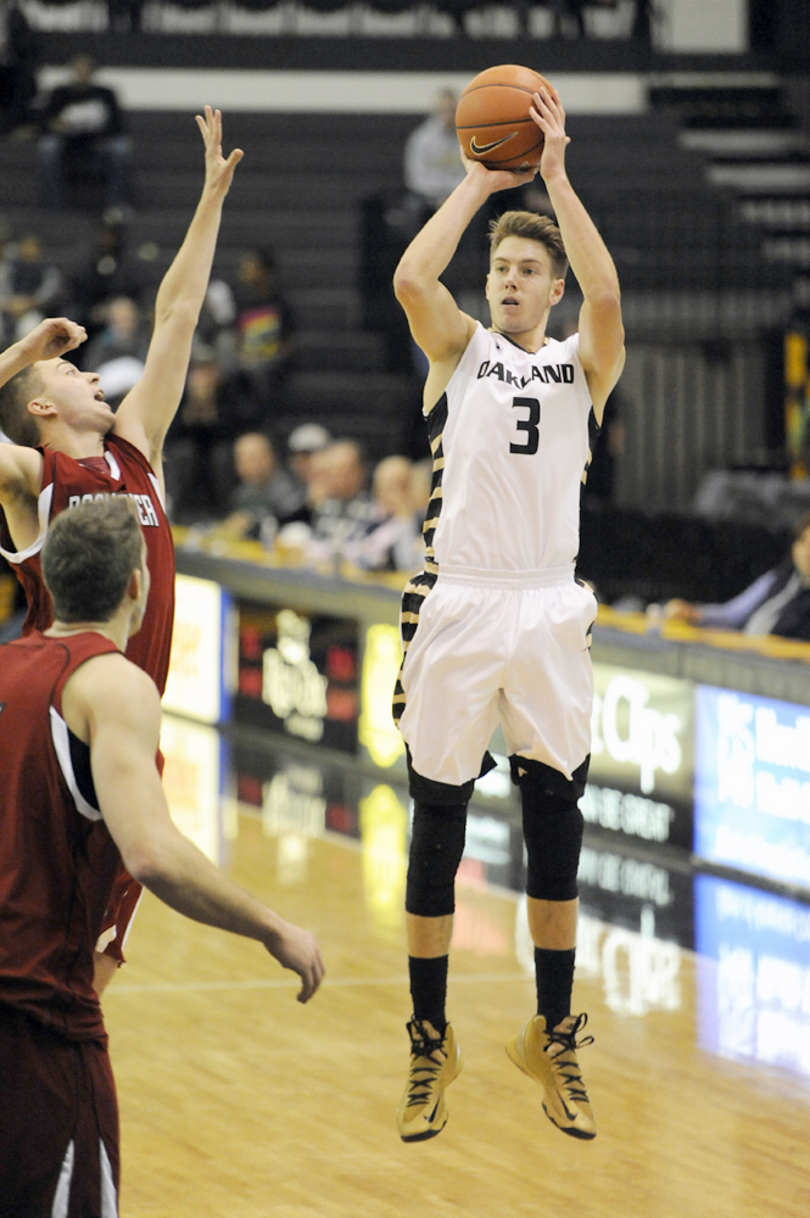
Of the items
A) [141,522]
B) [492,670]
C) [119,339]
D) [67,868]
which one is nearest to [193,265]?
[141,522]

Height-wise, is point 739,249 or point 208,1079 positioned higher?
point 739,249

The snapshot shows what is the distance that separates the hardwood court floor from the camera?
4750 mm

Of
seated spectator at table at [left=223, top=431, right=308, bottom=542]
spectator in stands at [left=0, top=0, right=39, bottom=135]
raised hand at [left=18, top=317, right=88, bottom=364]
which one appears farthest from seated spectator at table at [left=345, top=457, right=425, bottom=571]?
spectator in stands at [left=0, top=0, right=39, bottom=135]

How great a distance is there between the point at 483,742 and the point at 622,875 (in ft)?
12.5

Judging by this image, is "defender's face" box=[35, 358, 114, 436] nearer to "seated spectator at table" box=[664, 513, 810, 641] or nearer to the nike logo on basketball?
the nike logo on basketball

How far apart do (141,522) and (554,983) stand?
1.44 meters

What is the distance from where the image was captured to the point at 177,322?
14.9 ft

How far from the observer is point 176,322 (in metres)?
4.54

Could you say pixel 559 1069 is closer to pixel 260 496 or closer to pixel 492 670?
pixel 492 670

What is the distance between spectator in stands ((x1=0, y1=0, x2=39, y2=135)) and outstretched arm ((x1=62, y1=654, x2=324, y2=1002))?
14891 mm

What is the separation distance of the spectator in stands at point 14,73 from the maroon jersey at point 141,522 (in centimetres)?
1356

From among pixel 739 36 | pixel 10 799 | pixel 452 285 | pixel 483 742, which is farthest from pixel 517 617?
pixel 739 36

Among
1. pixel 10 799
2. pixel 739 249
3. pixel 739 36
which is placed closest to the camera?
pixel 10 799

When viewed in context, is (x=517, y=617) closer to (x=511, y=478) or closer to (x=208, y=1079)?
(x=511, y=478)
